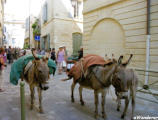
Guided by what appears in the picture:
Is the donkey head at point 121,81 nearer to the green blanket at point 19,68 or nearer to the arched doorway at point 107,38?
the green blanket at point 19,68

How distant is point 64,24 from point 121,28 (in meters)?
10.4

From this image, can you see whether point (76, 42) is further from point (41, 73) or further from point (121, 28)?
point (41, 73)

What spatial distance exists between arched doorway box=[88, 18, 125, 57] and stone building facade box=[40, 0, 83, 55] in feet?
25.4

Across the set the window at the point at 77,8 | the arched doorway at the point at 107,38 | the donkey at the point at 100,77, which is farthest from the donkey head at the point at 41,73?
the window at the point at 77,8

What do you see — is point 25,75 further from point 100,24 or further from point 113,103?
point 100,24

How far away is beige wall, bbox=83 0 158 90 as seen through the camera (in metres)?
6.73

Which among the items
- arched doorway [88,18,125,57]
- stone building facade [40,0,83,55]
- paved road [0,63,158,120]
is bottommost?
paved road [0,63,158,120]

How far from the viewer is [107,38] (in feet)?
29.6

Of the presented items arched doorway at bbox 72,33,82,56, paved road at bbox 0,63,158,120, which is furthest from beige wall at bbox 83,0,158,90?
arched doorway at bbox 72,33,82,56

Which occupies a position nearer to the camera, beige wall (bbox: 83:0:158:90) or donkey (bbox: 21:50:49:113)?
donkey (bbox: 21:50:49:113)

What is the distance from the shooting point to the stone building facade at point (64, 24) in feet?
56.3

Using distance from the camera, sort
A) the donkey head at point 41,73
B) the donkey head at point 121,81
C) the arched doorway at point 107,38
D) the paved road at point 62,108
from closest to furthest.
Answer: the donkey head at point 121,81 < the donkey head at point 41,73 < the paved road at point 62,108 < the arched doorway at point 107,38

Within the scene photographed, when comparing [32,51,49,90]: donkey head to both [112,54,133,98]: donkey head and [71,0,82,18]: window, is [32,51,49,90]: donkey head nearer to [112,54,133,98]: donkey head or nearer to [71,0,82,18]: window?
[112,54,133,98]: donkey head

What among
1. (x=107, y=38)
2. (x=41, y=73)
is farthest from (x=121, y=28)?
(x=41, y=73)
